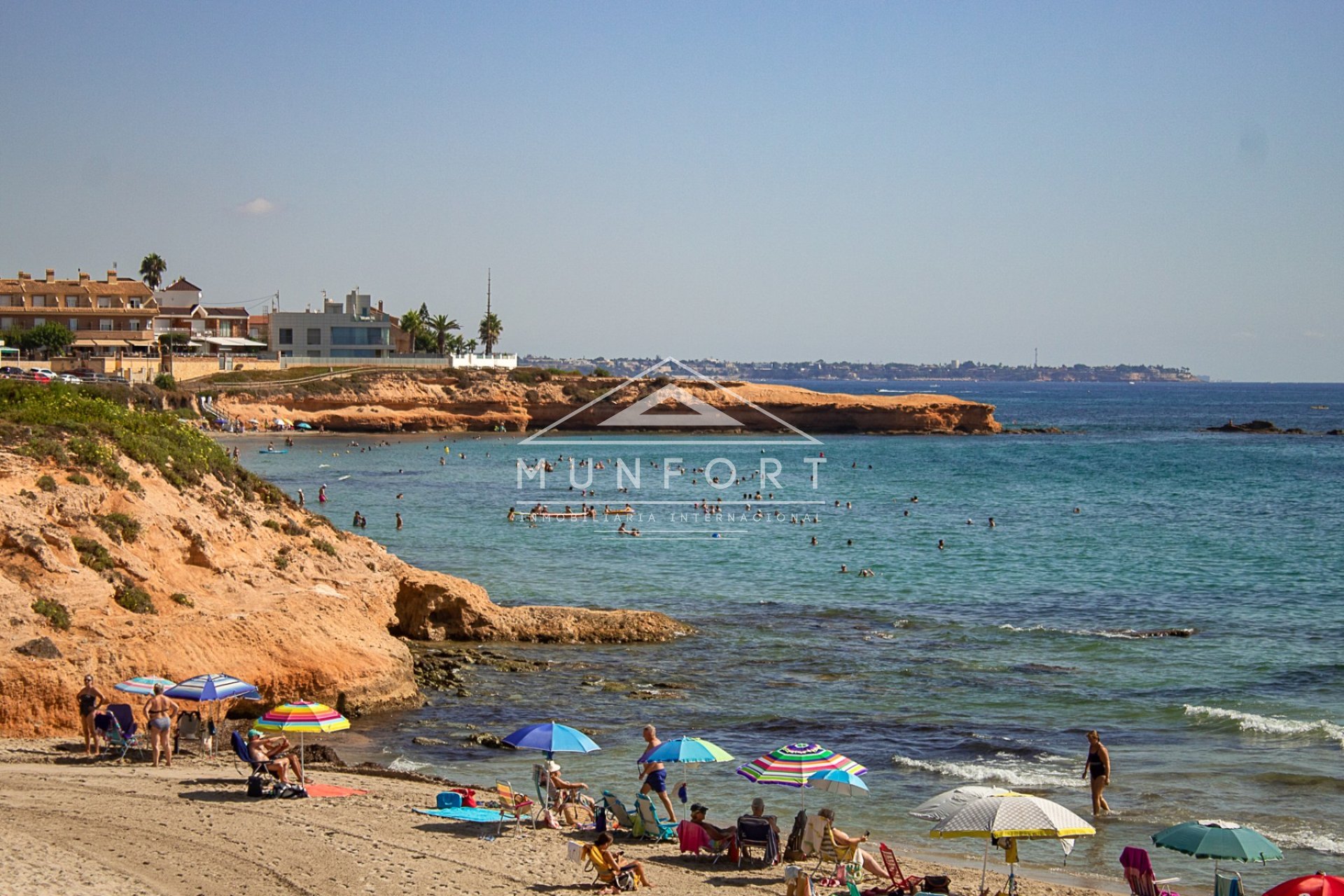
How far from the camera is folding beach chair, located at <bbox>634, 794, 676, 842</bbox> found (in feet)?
47.3

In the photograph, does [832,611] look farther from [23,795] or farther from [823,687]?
[23,795]

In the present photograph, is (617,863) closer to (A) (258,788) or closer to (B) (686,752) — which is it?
(B) (686,752)

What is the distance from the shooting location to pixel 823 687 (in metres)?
22.9

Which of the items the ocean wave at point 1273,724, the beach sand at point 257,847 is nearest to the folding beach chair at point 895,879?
the beach sand at point 257,847

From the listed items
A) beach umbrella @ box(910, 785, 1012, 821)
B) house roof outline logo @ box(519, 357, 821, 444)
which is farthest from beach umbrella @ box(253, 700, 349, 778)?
house roof outline logo @ box(519, 357, 821, 444)

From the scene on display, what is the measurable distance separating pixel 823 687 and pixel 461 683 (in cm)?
668

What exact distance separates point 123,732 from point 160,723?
0.65 m

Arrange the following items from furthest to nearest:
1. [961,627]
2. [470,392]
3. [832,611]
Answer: [470,392] → [832,611] → [961,627]

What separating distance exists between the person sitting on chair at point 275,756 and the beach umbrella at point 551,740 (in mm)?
2626

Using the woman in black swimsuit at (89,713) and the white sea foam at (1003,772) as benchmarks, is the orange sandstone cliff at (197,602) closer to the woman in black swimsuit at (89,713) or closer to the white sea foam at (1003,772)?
the woman in black swimsuit at (89,713)

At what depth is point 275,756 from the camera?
15078mm

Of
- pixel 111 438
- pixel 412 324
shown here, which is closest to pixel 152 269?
pixel 412 324

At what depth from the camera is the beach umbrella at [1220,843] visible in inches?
464

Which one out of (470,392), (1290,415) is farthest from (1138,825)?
(1290,415)
